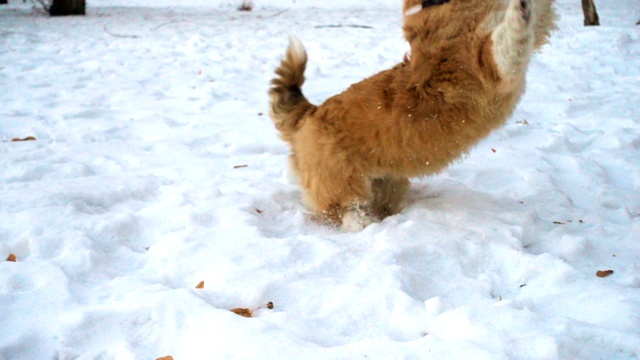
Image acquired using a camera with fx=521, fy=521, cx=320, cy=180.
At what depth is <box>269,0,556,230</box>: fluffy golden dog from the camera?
2.86 meters

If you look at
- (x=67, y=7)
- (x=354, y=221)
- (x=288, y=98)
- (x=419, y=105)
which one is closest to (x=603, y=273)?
(x=419, y=105)

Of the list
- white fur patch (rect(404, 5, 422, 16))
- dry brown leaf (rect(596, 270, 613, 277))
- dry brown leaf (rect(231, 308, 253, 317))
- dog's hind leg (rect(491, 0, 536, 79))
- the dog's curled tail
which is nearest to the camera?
dry brown leaf (rect(231, 308, 253, 317))

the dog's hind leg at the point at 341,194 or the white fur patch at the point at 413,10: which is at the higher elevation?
the white fur patch at the point at 413,10

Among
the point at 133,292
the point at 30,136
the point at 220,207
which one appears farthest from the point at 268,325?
the point at 30,136

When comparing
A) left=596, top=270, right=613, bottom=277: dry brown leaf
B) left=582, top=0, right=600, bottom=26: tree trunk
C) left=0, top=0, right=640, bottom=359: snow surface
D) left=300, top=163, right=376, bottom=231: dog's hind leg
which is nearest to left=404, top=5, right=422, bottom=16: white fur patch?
left=300, top=163, right=376, bottom=231: dog's hind leg

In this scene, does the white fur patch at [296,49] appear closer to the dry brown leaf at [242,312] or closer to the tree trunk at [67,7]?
the dry brown leaf at [242,312]

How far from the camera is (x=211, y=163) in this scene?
4.07 metres

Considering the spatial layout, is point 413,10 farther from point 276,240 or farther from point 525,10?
point 276,240

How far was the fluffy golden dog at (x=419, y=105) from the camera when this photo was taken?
286cm

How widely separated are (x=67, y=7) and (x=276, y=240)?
36.9ft

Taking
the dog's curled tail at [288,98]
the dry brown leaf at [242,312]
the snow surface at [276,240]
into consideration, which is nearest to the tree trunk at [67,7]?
the snow surface at [276,240]

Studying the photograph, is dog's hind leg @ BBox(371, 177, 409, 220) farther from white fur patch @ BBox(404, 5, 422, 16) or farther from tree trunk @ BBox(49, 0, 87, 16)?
tree trunk @ BBox(49, 0, 87, 16)

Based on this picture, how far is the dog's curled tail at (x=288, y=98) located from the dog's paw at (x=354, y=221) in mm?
682

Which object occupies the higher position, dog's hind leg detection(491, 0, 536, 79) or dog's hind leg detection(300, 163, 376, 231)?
dog's hind leg detection(491, 0, 536, 79)
